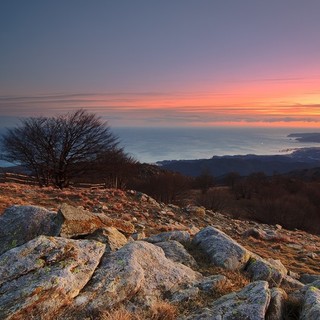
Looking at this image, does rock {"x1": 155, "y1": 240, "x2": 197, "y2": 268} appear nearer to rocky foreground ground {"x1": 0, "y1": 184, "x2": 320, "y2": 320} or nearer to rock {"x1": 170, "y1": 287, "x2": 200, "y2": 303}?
rocky foreground ground {"x1": 0, "y1": 184, "x2": 320, "y2": 320}

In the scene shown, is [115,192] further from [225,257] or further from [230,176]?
[230,176]

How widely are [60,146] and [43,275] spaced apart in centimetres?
3060

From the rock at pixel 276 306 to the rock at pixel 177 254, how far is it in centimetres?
255

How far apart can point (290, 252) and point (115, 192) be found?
10.7 meters

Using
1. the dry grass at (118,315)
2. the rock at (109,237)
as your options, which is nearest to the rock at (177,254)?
the rock at (109,237)

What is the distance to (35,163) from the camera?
116 feet

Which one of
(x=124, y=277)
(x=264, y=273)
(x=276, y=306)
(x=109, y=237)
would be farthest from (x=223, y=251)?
(x=124, y=277)

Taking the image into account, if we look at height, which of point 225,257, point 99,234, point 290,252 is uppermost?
point 99,234

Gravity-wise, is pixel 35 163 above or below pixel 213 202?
above

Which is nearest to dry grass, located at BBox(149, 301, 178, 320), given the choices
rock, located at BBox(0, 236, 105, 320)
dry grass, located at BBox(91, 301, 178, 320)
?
dry grass, located at BBox(91, 301, 178, 320)

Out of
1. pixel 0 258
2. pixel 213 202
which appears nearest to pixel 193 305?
pixel 0 258

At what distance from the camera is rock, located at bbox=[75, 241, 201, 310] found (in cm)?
548

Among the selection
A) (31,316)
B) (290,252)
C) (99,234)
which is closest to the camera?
(31,316)

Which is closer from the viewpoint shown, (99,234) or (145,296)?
(145,296)
